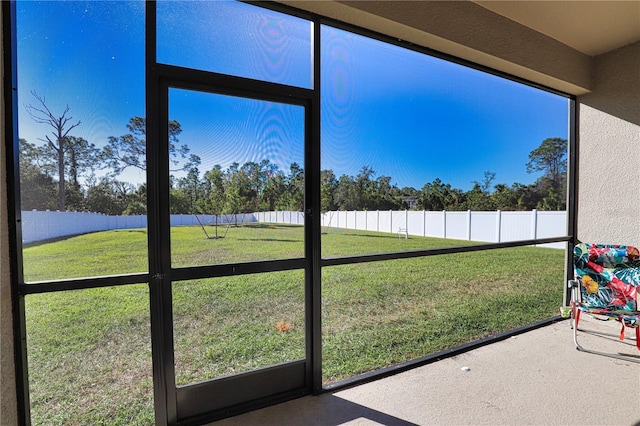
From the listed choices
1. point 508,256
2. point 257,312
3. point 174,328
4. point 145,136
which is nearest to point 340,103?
point 145,136

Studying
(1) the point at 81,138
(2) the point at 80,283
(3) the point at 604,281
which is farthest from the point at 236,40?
(3) the point at 604,281

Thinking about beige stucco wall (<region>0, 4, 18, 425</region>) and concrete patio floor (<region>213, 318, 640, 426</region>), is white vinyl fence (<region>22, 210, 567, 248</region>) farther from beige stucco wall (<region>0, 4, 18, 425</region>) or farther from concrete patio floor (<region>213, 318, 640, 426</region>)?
concrete patio floor (<region>213, 318, 640, 426</region>)

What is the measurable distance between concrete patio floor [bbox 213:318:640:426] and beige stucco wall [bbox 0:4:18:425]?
101 cm

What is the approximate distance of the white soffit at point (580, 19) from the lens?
102 inches

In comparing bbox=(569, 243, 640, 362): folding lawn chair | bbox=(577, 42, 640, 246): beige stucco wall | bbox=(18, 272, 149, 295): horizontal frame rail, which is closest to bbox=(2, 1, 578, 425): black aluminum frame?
bbox=(18, 272, 149, 295): horizontal frame rail

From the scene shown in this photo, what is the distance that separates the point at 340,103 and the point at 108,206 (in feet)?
6.78

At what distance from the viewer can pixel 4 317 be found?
147 centimetres

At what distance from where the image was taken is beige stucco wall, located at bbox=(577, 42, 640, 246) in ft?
10.7

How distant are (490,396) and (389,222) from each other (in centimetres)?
169

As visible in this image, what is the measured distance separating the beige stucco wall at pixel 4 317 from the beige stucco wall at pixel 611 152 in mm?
5073

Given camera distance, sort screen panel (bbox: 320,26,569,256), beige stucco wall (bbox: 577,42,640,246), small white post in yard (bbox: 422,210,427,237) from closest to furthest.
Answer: screen panel (bbox: 320,26,569,256) → beige stucco wall (bbox: 577,42,640,246) → small white post in yard (bbox: 422,210,427,237)

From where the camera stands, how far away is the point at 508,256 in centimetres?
523

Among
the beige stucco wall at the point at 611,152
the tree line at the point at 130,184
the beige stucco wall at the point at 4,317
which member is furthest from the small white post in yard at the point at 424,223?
the beige stucco wall at the point at 4,317

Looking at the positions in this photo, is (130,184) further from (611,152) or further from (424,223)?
(611,152)
